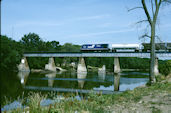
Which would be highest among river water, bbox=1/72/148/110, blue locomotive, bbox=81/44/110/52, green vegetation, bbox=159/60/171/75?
blue locomotive, bbox=81/44/110/52

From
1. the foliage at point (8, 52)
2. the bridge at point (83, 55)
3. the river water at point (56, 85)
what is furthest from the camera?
the bridge at point (83, 55)

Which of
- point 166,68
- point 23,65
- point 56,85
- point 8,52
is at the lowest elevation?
point 56,85

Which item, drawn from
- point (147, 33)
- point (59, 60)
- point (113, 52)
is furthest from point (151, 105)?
point (59, 60)

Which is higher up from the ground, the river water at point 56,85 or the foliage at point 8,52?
the foliage at point 8,52

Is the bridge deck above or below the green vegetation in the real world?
above

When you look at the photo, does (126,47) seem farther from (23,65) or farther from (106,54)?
(23,65)

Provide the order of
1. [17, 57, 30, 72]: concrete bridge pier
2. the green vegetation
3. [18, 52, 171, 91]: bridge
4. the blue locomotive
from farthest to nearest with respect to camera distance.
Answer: [17, 57, 30, 72]: concrete bridge pier < the blue locomotive < [18, 52, 171, 91]: bridge < the green vegetation

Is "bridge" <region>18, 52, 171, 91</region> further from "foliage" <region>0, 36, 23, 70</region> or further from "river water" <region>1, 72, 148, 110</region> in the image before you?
"river water" <region>1, 72, 148, 110</region>

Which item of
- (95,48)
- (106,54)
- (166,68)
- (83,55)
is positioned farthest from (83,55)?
(166,68)

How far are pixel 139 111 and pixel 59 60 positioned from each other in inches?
3152

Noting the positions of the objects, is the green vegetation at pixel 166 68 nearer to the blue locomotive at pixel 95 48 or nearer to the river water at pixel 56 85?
the river water at pixel 56 85

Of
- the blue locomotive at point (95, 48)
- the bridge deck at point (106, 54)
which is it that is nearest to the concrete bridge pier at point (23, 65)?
the bridge deck at point (106, 54)

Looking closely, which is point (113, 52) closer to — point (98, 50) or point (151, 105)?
point (98, 50)

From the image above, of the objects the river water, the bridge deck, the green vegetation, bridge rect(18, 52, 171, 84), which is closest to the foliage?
bridge rect(18, 52, 171, 84)
